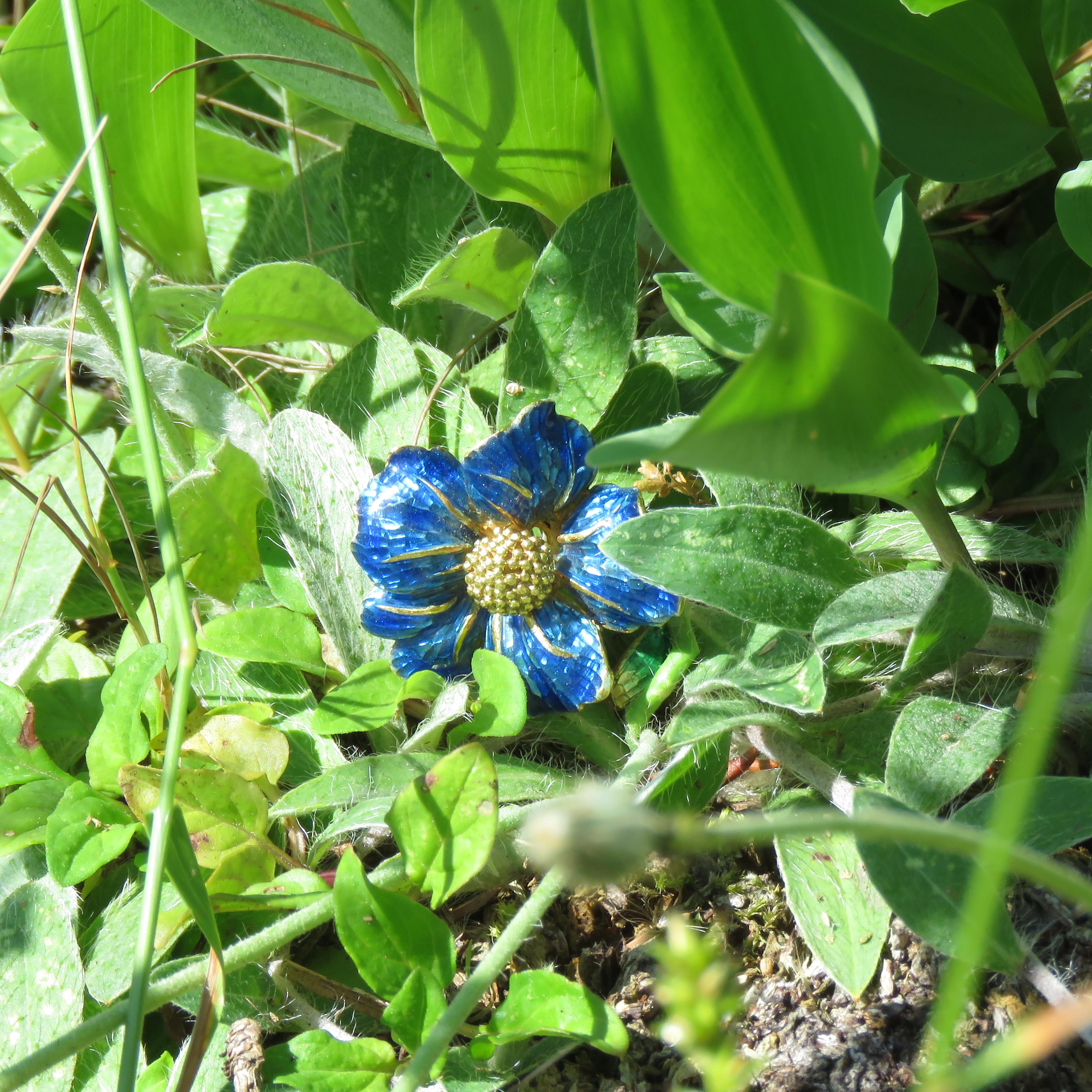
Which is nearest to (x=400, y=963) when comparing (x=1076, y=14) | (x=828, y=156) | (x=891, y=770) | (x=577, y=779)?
(x=577, y=779)

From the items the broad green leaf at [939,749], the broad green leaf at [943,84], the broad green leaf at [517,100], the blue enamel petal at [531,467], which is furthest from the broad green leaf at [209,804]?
the broad green leaf at [943,84]

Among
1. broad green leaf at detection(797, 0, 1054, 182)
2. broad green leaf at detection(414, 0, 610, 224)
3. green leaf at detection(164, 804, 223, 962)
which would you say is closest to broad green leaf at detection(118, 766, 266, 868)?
green leaf at detection(164, 804, 223, 962)

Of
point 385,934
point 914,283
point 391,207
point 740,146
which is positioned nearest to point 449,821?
point 385,934

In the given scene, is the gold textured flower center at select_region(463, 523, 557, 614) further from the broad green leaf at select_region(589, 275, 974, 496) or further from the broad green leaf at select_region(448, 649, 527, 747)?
the broad green leaf at select_region(589, 275, 974, 496)

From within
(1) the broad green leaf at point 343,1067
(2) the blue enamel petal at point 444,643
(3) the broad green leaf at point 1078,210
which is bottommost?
(1) the broad green leaf at point 343,1067

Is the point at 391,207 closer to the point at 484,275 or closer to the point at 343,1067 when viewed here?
the point at 484,275

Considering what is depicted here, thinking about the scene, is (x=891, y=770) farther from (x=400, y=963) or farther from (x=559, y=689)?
(x=400, y=963)

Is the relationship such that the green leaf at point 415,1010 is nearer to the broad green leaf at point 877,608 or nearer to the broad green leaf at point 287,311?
the broad green leaf at point 877,608

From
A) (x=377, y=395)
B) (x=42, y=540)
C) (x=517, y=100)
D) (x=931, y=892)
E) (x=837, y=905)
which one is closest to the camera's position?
(x=931, y=892)
